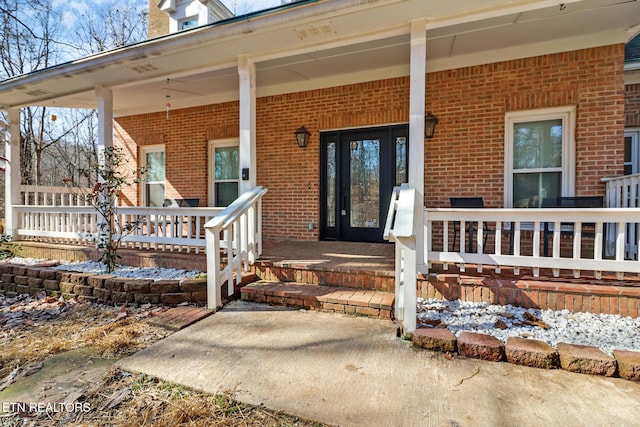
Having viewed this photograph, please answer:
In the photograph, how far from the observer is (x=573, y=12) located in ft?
11.0

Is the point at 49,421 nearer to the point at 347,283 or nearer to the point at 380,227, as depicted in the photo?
the point at 347,283

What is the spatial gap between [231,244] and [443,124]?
135 inches

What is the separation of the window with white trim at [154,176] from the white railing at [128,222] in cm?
153

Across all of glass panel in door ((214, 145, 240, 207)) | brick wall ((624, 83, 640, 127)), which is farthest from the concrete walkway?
brick wall ((624, 83, 640, 127))

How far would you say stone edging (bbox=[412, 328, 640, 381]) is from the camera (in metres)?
1.91

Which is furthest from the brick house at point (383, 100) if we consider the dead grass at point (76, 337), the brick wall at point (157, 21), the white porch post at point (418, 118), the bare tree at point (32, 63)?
the bare tree at point (32, 63)

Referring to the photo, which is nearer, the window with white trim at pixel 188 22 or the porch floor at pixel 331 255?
the porch floor at pixel 331 255

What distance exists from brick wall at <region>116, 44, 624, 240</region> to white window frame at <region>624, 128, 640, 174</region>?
1.01m

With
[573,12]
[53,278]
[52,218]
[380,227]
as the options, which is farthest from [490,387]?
[52,218]

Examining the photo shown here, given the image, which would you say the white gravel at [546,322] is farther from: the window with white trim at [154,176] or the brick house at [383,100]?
the window with white trim at [154,176]

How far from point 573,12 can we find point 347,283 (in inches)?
143

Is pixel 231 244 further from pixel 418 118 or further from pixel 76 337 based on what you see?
pixel 418 118

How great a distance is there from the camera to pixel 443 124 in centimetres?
470

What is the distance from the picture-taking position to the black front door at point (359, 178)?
507 centimetres
